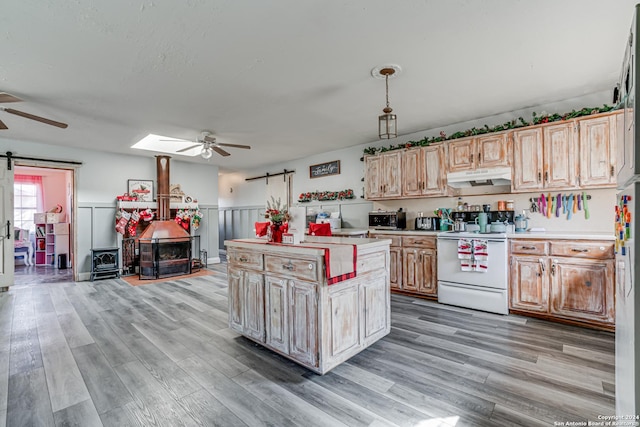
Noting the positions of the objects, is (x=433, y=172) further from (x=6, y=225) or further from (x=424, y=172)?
(x=6, y=225)

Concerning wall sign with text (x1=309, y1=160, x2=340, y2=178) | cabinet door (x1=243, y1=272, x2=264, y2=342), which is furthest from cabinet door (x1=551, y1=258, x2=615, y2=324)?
wall sign with text (x1=309, y1=160, x2=340, y2=178)

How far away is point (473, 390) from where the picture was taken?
2041 millimetres

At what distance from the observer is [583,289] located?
309 cm

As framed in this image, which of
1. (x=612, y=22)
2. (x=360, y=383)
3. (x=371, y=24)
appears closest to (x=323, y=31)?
(x=371, y=24)

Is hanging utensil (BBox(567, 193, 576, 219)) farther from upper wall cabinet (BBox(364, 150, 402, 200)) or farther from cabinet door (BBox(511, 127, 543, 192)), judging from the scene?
upper wall cabinet (BBox(364, 150, 402, 200))

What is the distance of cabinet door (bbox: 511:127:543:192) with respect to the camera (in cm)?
359

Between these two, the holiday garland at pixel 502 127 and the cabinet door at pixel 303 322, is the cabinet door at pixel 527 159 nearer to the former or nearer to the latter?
the holiday garland at pixel 502 127

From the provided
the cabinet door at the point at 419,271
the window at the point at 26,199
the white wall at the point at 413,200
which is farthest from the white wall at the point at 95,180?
the cabinet door at the point at 419,271

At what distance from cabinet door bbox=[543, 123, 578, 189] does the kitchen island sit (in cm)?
240

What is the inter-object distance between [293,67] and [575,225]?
3.82 meters

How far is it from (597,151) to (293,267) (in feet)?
11.7

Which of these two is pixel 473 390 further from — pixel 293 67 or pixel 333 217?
pixel 333 217

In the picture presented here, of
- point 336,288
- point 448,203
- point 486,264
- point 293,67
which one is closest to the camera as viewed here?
point 336,288

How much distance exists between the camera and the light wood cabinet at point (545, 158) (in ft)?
11.1
